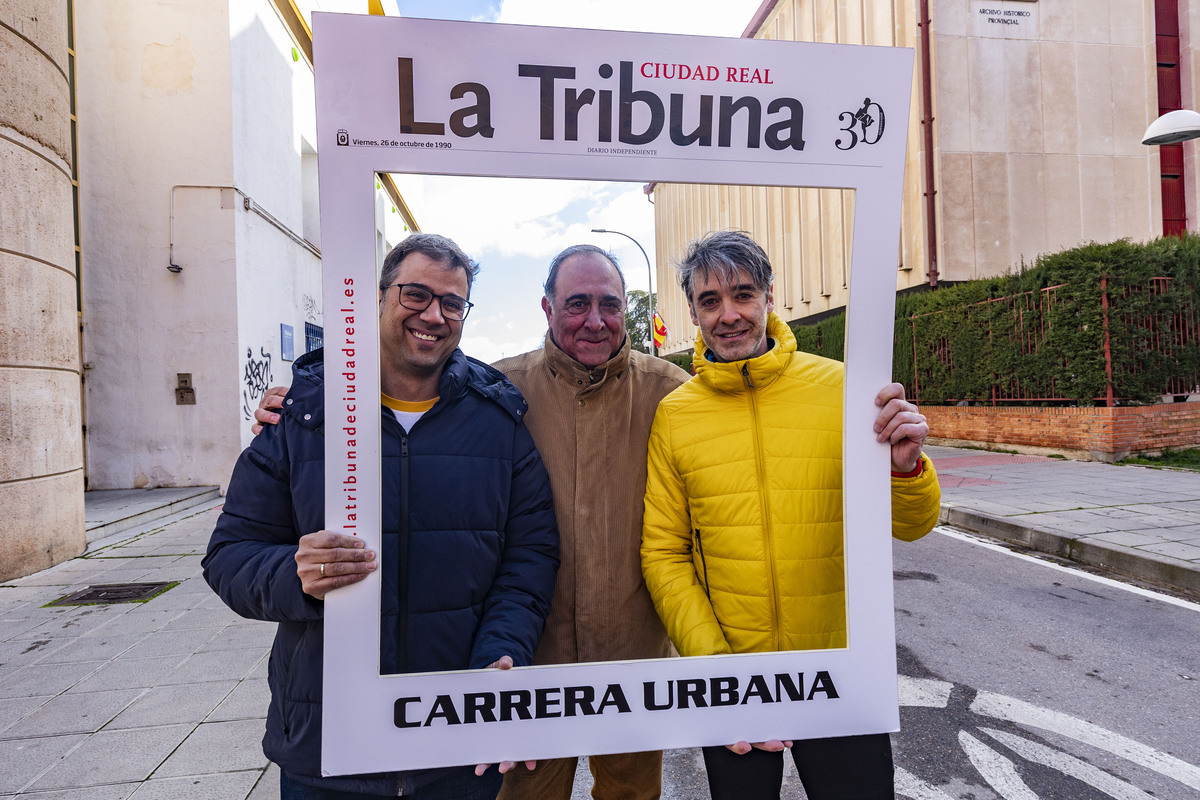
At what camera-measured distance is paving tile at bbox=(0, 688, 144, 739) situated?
2881 millimetres

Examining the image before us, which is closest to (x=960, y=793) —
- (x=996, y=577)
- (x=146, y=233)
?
(x=996, y=577)

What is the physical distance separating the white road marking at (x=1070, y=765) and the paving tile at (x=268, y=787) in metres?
2.86

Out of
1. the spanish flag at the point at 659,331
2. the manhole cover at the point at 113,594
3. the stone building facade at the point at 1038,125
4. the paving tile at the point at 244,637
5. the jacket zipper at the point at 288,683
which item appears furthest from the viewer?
the stone building facade at the point at 1038,125

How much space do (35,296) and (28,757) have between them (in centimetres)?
429

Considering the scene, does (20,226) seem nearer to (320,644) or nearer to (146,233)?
(146,233)

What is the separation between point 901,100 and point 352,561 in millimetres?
1312

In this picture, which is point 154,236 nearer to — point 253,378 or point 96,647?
point 253,378

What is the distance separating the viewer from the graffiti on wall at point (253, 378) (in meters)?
9.88

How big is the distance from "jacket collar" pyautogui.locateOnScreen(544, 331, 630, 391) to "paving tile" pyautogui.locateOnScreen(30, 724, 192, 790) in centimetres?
240

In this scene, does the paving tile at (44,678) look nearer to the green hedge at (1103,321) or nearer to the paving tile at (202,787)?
the paving tile at (202,787)

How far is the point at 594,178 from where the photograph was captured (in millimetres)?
1156

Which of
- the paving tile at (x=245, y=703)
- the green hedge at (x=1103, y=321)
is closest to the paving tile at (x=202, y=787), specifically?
the paving tile at (x=245, y=703)

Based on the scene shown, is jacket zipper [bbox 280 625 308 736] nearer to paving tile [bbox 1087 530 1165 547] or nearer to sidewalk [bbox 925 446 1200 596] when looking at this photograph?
sidewalk [bbox 925 446 1200 596]

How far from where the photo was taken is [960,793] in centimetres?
237
